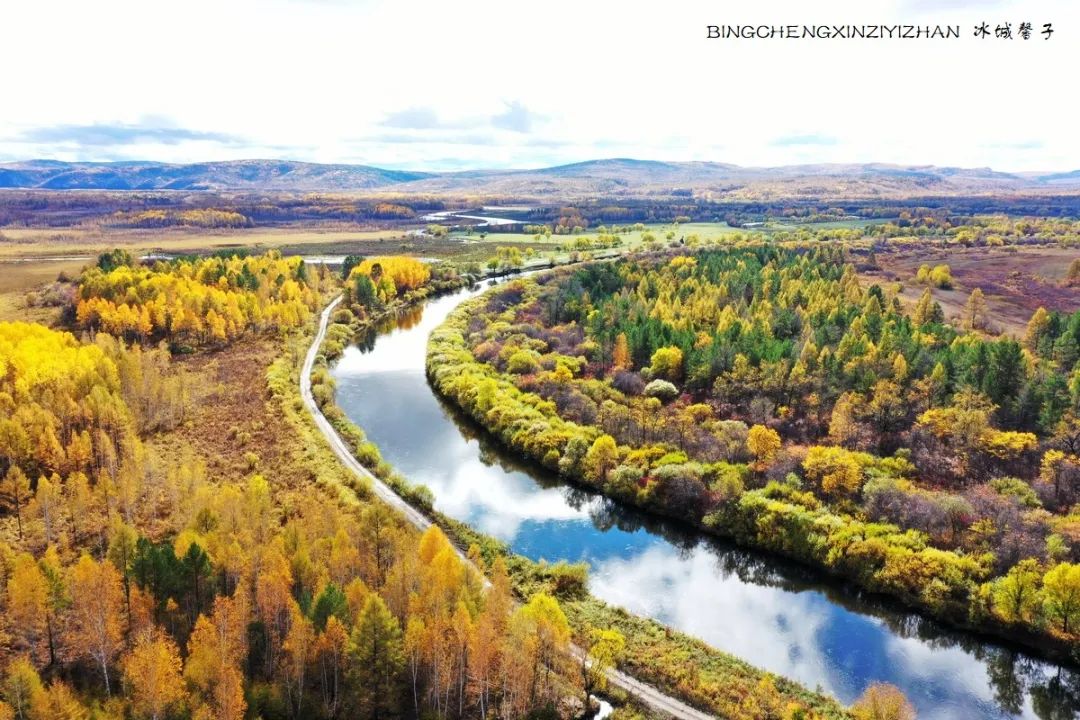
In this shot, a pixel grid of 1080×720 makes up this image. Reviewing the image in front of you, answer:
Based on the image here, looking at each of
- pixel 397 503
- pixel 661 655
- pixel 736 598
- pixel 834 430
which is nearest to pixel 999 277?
pixel 834 430

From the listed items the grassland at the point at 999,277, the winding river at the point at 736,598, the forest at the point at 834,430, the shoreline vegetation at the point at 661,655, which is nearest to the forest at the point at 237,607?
the shoreline vegetation at the point at 661,655

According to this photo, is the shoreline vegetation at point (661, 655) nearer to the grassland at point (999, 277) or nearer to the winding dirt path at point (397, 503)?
the winding dirt path at point (397, 503)

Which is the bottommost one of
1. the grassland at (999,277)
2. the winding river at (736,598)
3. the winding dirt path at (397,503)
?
the winding river at (736,598)

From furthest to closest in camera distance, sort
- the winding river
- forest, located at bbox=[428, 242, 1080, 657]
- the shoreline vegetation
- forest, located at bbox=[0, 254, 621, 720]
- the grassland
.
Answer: the grassland < forest, located at bbox=[428, 242, 1080, 657] < the winding river < the shoreline vegetation < forest, located at bbox=[0, 254, 621, 720]

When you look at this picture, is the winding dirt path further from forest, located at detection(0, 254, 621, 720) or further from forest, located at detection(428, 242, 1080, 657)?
forest, located at detection(428, 242, 1080, 657)

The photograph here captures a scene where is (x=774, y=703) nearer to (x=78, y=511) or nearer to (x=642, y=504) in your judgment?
(x=642, y=504)

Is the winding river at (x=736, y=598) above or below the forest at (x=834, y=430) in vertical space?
below

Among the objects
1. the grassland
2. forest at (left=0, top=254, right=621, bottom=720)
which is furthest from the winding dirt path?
the grassland
